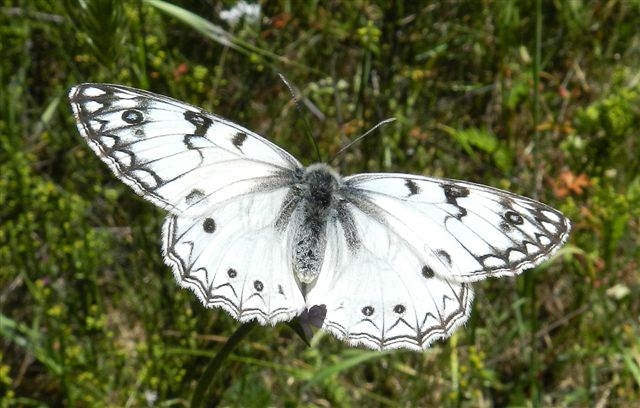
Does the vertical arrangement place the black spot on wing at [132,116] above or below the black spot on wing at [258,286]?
above

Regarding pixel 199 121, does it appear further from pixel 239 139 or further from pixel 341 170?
pixel 341 170

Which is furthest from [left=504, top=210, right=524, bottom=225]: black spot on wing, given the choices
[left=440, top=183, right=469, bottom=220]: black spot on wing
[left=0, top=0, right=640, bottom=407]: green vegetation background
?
[left=0, top=0, right=640, bottom=407]: green vegetation background

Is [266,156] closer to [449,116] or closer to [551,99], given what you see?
[449,116]

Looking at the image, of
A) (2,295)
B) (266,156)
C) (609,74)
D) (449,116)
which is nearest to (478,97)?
(449,116)

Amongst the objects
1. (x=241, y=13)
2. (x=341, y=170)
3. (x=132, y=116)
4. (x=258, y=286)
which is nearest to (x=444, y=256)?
(x=258, y=286)

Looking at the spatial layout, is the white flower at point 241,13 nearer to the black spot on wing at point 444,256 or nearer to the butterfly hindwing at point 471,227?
the butterfly hindwing at point 471,227

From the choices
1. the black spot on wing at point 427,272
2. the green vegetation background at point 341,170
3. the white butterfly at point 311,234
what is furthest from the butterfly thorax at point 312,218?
the green vegetation background at point 341,170
